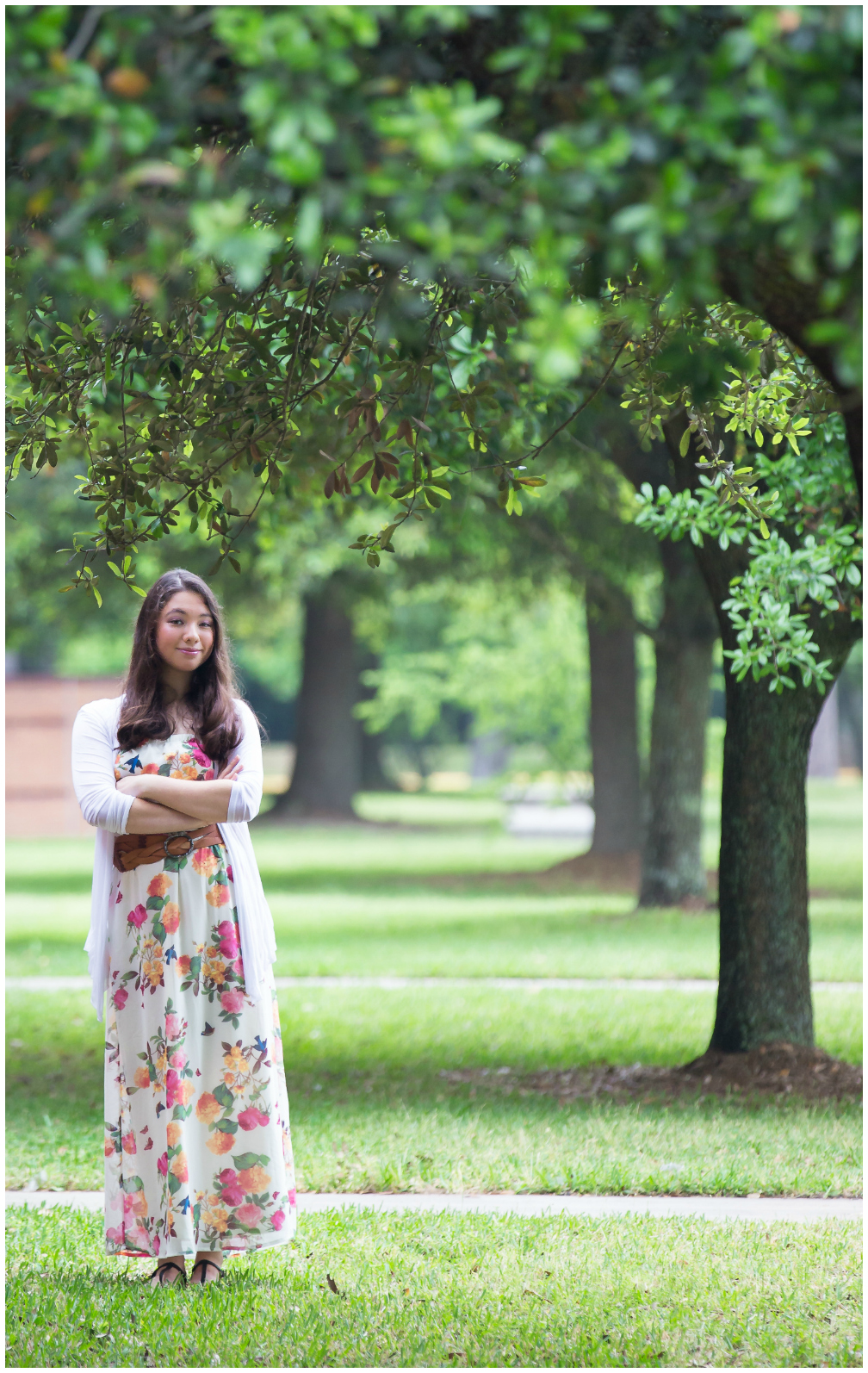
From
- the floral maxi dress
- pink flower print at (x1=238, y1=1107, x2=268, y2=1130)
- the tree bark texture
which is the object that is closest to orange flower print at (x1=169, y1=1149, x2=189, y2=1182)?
the floral maxi dress

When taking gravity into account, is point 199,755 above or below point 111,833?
above

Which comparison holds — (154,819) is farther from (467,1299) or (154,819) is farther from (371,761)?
(371,761)

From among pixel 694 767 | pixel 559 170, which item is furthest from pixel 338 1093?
pixel 694 767

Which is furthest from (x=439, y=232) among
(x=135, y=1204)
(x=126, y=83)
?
(x=135, y=1204)

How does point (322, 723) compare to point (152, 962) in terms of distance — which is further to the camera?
point (322, 723)

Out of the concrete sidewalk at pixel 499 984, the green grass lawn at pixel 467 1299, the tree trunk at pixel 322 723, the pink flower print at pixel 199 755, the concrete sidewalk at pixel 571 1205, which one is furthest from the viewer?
the tree trunk at pixel 322 723

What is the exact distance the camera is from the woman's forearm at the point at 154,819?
4480 mm

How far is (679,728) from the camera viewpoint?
14359mm

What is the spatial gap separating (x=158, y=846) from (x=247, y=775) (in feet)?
1.20

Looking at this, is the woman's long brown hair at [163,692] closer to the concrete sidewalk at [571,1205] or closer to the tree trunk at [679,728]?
the concrete sidewalk at [571,1205]

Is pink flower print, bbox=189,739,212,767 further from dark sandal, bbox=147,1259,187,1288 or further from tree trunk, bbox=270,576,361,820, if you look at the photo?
tree trunk, bbox=270,576,361,820

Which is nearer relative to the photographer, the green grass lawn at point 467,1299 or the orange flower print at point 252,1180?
the green grass lawn at point 467,1299

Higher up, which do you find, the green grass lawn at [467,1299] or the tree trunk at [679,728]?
the tree trunk at [679,728]

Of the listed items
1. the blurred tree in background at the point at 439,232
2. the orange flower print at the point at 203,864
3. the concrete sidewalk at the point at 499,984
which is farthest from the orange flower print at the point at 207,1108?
the concrete sidewalk at the point at 499,984
